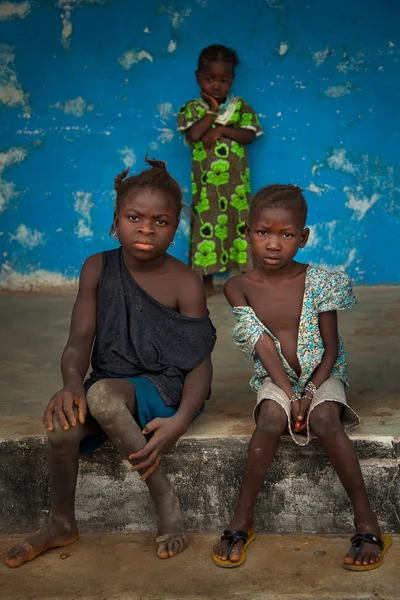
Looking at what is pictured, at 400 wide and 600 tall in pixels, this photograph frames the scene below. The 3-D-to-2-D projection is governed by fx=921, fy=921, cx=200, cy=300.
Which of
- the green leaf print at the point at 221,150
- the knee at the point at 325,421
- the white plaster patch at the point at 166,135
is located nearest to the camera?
the knee at the point at 325,421

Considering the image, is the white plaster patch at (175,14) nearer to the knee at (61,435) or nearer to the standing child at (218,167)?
the standing child at (218,167)

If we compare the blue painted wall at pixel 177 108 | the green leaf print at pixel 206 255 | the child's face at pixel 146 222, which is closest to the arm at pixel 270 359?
the child's face at pixel 146 222

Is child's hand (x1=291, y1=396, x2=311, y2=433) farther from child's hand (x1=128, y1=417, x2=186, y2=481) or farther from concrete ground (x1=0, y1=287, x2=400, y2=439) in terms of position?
child's hand (x1=128, y1=417, x2=186, y2=481)

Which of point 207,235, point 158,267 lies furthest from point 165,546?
point 207,235

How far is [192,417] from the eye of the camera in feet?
10.2

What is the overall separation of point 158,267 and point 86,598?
3.78 feet

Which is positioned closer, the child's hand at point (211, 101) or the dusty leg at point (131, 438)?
the dusty leg at point (131, 438)

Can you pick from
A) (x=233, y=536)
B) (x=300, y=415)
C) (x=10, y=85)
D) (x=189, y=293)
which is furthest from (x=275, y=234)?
(x=10, y=85)

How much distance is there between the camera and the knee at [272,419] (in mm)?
2939

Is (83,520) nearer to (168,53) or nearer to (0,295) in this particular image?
(0,295)

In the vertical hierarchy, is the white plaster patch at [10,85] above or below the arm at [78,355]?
above

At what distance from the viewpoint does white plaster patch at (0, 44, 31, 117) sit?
6.05 metres

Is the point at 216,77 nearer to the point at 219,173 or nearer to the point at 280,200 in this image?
the point at 219,173

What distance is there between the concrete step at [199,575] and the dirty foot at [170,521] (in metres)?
0.05
